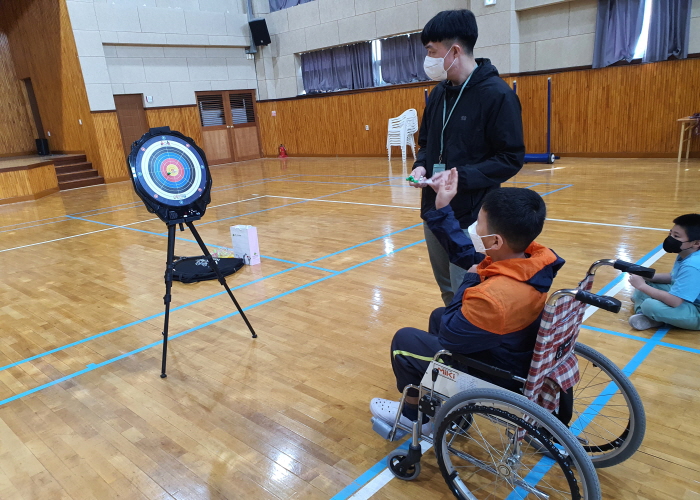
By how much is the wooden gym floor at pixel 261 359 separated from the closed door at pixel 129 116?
6.77 meters

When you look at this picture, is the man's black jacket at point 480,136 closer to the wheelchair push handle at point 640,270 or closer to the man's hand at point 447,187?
the man's hand at point 447,187

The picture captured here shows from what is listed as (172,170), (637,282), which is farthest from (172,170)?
(637,282)

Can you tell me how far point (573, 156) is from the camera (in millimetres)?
9219

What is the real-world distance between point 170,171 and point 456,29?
153cm

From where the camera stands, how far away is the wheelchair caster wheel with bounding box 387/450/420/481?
1.61 metres

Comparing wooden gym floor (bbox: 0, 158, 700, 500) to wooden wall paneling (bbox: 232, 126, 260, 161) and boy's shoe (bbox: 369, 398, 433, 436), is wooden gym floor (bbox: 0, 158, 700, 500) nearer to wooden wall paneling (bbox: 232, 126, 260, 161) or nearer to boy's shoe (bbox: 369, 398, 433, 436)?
boy's shoe (bbox: 369, 398, 433, 436)

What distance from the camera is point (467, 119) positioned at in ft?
5.98

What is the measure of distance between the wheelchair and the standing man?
54 cm

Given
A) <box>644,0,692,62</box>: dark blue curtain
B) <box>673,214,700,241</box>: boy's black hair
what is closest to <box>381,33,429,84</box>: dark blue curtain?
<box>644,0,692,62</box>: dark blue curtain

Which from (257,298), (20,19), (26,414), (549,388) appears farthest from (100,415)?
(20,19)

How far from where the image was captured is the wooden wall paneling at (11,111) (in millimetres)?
12828

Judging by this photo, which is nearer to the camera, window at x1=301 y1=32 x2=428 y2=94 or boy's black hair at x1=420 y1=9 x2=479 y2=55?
boy's black hair at x1=420 y1=9 x2=479 y2=55

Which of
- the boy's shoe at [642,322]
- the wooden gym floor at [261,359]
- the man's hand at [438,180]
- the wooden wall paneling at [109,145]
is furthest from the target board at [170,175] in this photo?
the wooden wall paneling at [109,145]

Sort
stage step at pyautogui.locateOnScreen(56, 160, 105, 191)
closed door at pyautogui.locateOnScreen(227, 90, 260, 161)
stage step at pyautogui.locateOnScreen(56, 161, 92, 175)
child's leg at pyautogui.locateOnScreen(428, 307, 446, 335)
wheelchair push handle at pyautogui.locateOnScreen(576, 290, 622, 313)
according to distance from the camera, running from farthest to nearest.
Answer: closed door at pyautogui.locateOnScreen(227, 90, 260, 161) < stage step at pyautogui.locateOnScreen(56, 161, 92, 175) < stage step at pyautogui.locateOnScreen(56, 160, 105, 191) < child's leg at pyautogui.locateOnScreen(428, 307, 446, 335) < wheelchair push handle at pyautogui.locateOnScreen(576, 290, 622, 313)
